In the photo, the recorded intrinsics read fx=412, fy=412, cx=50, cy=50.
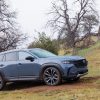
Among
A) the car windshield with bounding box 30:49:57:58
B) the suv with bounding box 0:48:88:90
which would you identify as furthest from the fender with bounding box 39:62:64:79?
the car windshield with bounding box 30:49:57:58

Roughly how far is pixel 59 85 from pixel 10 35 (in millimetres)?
32673

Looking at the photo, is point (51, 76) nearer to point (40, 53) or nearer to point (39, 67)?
point (39, 67)

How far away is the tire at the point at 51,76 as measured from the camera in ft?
51.1

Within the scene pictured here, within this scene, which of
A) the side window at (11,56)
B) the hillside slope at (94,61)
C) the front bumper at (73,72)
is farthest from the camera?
the hillside slope at (94,61)

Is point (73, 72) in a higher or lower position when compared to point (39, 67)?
lower

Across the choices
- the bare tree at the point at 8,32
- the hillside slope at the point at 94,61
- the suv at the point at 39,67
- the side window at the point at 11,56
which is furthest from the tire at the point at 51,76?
the bare tree at the point at 8,32

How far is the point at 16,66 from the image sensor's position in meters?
16.6

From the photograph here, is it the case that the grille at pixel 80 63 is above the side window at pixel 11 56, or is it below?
below

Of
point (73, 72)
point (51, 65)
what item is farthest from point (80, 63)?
point (51, 65)

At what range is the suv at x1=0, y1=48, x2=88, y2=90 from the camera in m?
15.5

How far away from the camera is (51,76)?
15656 mm

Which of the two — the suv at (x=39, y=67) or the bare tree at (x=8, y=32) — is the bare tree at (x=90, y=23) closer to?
the bare tree at (x=8, y=32)

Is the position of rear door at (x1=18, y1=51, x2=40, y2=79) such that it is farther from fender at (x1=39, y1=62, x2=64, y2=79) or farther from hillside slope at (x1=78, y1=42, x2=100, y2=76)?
hillside slope at (x1=78, y1=42, x2=100, y2=76)

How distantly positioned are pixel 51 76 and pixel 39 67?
0.65m
